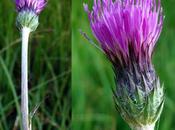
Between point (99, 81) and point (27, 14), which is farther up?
point (27, 14)

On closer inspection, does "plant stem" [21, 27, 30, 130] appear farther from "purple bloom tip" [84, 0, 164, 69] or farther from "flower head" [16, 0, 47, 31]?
"purple bloom tip" [84, 0, 164, 69]

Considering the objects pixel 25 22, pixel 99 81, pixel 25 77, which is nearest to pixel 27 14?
pixel 25 22

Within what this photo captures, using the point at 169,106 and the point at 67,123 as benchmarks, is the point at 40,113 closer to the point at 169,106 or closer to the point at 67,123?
the point at 67,123

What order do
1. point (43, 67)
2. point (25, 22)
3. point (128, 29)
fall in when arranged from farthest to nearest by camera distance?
1. point (43, 67)
2. point (25, 22)
3. point (128, 29)

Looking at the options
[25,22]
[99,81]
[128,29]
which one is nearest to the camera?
[128,29]

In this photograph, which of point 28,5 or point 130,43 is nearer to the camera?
point 130,43

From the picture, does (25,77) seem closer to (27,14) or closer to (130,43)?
(27,14)

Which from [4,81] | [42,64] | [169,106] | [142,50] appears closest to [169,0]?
[169,106]
